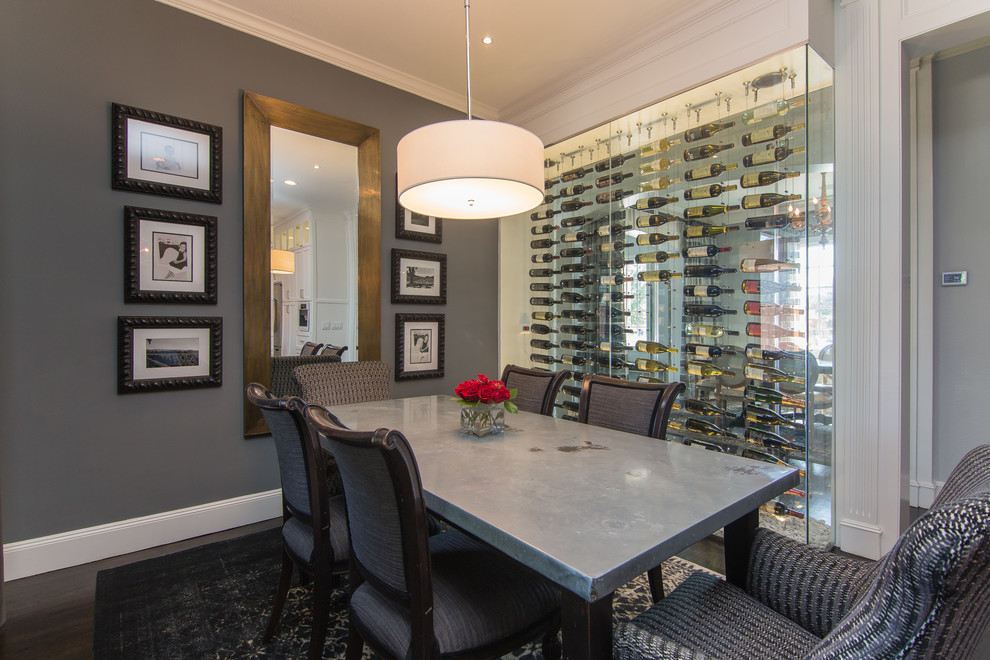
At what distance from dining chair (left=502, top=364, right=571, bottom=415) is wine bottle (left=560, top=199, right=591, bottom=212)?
1615mm

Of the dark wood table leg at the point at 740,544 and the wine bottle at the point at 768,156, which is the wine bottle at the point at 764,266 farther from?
the dark wood table leg at the point at 740,544

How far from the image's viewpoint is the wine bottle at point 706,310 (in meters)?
2.69

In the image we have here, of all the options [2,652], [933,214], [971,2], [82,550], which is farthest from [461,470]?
[933,214]

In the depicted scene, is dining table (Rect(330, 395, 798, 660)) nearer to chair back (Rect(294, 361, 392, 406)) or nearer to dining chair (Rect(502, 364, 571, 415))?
dining chair (Rect(502, 364, 571, 415))

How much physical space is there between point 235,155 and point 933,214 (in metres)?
4.24

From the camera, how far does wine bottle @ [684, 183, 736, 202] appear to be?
8.82 feet

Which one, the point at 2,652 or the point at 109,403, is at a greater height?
the point at 109,403

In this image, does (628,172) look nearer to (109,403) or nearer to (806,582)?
(806,582)

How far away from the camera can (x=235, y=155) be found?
2725mm

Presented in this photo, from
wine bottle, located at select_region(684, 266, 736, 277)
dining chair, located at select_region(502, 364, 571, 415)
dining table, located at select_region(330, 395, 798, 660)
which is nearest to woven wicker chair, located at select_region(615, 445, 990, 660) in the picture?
dining table, located at select_region(330, 395, 798, 660)

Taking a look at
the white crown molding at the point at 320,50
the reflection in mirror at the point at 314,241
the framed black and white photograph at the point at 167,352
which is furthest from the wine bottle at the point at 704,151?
the framed black and white photograph at the point at 167,352

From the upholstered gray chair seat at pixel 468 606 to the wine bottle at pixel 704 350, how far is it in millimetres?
1975

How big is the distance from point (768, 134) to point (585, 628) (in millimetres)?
2645

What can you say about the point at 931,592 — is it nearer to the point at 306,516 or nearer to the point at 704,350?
the point at 306,516
